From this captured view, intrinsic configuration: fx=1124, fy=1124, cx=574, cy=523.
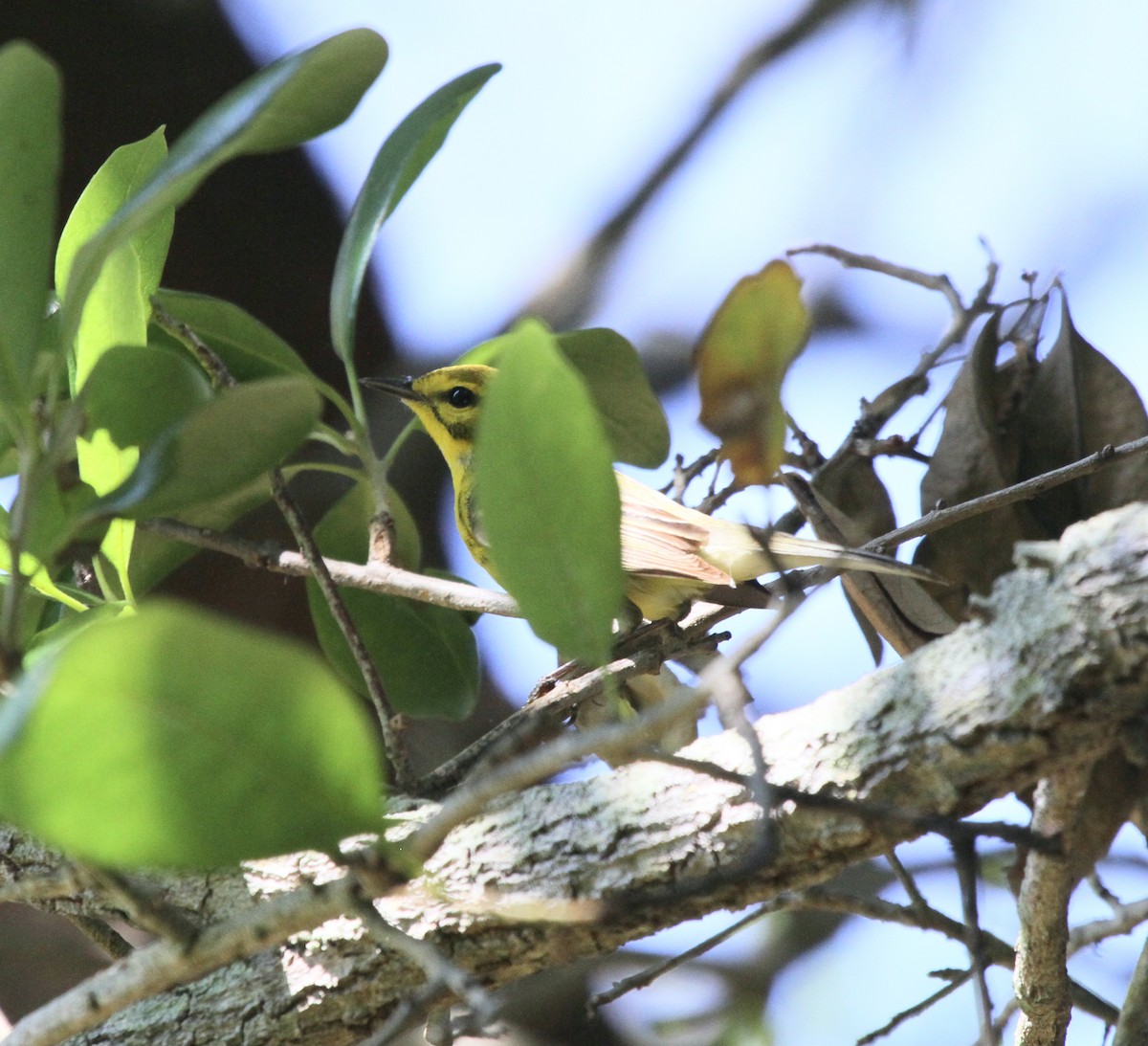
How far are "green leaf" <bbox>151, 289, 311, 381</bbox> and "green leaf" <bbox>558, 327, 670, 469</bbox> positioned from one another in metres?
0.35

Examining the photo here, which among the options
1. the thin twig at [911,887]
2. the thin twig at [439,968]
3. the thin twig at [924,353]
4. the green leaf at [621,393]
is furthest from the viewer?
the thin twig at [924,353]

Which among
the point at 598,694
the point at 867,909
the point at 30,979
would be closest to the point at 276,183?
the point at 30,979

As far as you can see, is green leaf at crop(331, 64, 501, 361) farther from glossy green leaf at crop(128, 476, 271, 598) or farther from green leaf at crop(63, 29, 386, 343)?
glossy green leaf at crop(128, 476, 271, 598)

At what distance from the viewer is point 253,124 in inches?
28.0

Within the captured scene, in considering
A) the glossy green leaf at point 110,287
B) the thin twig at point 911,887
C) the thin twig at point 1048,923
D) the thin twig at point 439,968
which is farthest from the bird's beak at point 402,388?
the thin twig at point 439,968

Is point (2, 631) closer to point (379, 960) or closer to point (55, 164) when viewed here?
point (55, 164)

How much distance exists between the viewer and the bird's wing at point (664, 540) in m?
1.91

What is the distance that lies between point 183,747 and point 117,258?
1.84ft

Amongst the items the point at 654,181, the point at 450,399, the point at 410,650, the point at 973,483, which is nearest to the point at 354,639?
the point at 410,650

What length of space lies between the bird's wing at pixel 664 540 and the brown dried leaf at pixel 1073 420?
1.69ft

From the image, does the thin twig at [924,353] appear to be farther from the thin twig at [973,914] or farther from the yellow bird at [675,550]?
the thin twig at [973,914]

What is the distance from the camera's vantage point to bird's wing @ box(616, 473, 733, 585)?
6.28 feet

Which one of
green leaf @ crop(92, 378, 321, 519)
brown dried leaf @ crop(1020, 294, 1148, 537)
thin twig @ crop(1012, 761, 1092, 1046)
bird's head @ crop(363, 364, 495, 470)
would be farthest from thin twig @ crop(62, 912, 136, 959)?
bird's head @ crop(363, 364, 495, 470)

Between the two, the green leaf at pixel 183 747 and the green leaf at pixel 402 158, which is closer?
the green leaf at pixel 183 747
